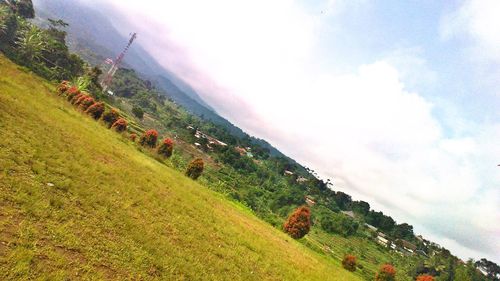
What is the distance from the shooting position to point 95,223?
1196cm

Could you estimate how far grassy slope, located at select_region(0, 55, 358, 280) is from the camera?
9.38m

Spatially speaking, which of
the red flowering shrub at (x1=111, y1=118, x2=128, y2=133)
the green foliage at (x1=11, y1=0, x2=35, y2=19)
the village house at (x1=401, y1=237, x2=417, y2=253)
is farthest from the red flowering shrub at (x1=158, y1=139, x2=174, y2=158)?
the village house at (x1=401, y1=237, x2=417, y2=253)

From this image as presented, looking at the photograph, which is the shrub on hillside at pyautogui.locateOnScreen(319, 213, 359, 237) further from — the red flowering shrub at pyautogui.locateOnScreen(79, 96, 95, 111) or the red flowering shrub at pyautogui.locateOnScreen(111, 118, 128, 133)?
the red flowering shrub at pyautogui.locateOnScreen(79, 96, 95, 111)

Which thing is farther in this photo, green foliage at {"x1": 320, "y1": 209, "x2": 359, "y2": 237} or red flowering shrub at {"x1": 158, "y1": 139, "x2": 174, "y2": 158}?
green foliage at {"x1": 320, "y1": 209, "x2": 359, "y2": 237}

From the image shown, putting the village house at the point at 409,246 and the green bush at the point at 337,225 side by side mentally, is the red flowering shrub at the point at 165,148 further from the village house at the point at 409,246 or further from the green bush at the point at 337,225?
the village house at the point at 409,246

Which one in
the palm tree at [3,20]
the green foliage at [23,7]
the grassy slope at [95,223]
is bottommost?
the grassy slope at [95,223]

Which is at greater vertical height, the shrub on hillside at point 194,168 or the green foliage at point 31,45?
the green foliage at point 31,45

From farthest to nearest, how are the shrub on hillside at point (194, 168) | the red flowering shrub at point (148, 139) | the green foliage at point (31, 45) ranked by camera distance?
the green foliage at point (31, 45) → the red flowering shrub at point (148, 139) → the shrub on hillside at point (194, 168)

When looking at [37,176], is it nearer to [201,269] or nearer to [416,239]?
[201,269]

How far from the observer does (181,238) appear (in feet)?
49.3

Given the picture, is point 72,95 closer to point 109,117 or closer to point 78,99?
point 78,99

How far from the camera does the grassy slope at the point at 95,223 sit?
9375 millimetres

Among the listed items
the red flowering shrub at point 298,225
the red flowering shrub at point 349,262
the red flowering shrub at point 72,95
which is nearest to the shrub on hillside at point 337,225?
the red flowering shrub at point 349,262

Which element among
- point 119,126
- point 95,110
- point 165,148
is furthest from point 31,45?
point 165,148
